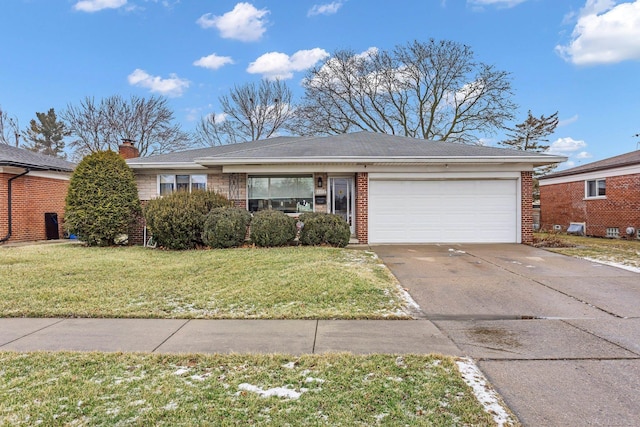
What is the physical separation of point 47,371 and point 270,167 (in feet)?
30.0

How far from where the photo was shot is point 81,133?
97.2ft

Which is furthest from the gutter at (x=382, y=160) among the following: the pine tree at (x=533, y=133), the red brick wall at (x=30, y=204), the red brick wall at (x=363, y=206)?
the pine tree at (x=533, y=133)

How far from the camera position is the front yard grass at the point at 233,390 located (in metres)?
2.34

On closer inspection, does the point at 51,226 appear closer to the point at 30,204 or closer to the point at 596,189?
the point at 30,204

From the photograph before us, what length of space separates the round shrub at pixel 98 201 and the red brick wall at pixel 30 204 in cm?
332

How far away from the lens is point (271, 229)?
9977 mm

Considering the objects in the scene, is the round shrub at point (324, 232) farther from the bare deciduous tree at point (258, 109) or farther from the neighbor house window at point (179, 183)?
the bare deciduous tree at point (258, 109)

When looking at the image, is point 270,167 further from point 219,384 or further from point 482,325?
point 219,384

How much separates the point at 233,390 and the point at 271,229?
7361 mm

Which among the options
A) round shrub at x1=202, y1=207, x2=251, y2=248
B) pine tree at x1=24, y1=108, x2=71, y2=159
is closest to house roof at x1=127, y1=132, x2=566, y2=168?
round shrub at x1=202, y1=207, x2=251, y2=248

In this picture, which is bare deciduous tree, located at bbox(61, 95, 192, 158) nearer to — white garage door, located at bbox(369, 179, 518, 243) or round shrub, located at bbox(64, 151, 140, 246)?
round shrub, located at bbox(64, 151, 140, 246)

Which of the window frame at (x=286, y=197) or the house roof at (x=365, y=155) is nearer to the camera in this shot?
the house roof at (x=365, y=155)

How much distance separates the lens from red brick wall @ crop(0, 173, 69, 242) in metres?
12.5

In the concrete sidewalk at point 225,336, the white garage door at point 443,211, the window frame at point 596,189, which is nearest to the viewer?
the concrete sidewalk at point 225,336
